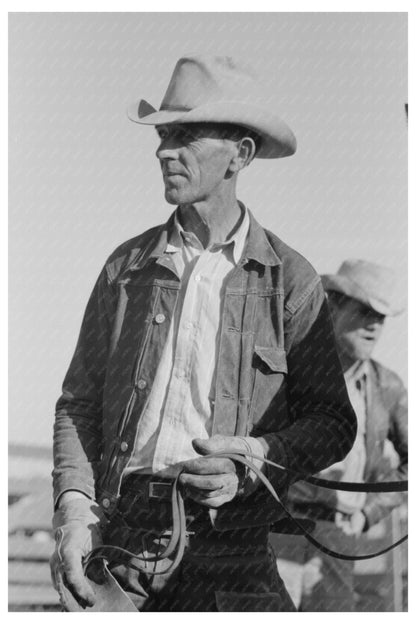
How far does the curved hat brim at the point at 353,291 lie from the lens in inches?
297

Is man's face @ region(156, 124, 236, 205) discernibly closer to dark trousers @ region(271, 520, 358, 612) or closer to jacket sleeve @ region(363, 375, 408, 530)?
dark trousers @ region(271, 520, 358, 612)

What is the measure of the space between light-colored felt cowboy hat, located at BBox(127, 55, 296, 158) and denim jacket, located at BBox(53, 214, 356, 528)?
1.07 feet

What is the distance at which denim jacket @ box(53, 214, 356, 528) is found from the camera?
4.07m

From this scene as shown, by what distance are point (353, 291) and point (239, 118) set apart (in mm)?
3443

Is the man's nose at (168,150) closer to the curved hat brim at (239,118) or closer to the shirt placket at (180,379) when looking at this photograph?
the curved hat brim at (239,118)

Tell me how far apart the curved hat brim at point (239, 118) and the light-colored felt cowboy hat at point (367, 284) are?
3136 millimetres

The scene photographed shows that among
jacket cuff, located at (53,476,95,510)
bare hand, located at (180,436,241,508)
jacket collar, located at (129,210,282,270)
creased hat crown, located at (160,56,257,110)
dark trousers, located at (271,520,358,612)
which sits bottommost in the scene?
dark trousers, located at (271,520,358,612)

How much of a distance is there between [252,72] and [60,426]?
1.41 meters

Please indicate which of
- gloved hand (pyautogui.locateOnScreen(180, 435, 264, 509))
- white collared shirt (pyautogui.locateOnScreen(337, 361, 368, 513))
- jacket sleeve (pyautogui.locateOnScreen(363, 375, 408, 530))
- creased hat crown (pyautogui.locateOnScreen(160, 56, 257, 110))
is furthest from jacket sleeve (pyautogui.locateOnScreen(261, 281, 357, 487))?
jacket sleeve (pyautogui.locateOnScreen(363, 375, 408, 530))

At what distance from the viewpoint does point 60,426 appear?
4309 mm

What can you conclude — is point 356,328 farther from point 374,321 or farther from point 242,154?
point 242,154

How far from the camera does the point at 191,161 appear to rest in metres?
4.28
